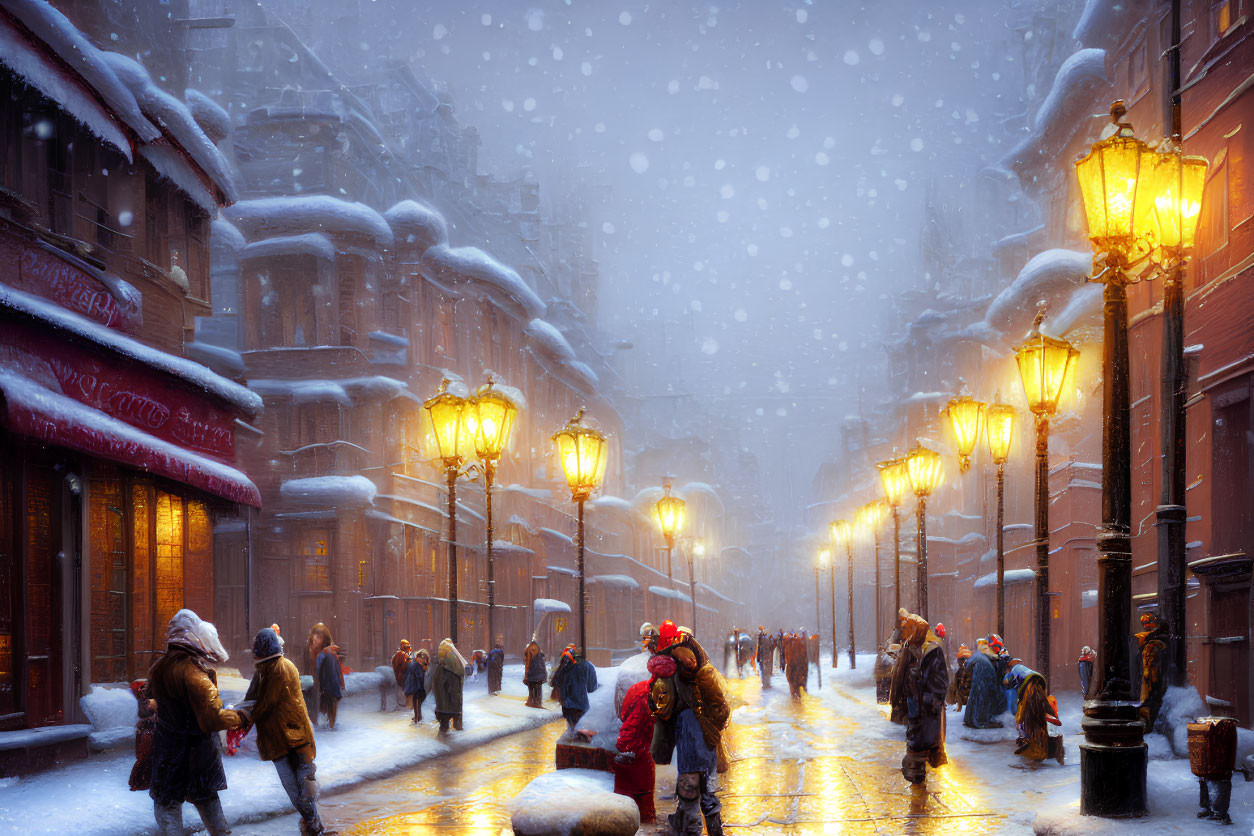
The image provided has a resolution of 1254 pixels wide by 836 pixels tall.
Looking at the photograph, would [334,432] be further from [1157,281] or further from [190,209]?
[1157,281]

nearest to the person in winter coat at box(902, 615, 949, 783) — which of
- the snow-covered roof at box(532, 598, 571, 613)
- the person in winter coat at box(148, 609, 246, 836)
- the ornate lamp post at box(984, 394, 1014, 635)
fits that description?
the ornate lamp post at box(984, 394, 1014, 635)

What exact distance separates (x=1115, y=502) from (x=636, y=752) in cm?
464

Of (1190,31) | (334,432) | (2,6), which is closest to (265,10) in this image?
(334,432)

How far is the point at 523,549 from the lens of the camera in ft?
136

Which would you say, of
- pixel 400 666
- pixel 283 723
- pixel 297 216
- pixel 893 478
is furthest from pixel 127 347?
pixel 893 478

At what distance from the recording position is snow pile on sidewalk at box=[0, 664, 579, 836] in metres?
11.0

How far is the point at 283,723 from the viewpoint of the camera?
363 inches

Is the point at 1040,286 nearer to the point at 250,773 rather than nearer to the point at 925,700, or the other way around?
the point at 925,700

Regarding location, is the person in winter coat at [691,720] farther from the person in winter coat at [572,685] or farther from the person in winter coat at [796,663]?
the person in winter coat at [796,663]

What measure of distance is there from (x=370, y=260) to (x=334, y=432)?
5713mm

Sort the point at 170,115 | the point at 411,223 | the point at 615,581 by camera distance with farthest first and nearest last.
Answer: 1. the point at 615,581
2. the point at 411,223
3. the point at 170,115

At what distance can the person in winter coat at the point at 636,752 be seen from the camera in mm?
8844

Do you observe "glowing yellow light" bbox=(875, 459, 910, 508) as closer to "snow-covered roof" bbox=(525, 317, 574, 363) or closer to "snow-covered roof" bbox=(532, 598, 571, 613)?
"snow-covered roof" bbox=(532, 598, 571, 613)

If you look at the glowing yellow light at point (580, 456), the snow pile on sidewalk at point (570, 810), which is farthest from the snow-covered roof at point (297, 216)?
the snow pile on sidewalk at point (570, 810)
